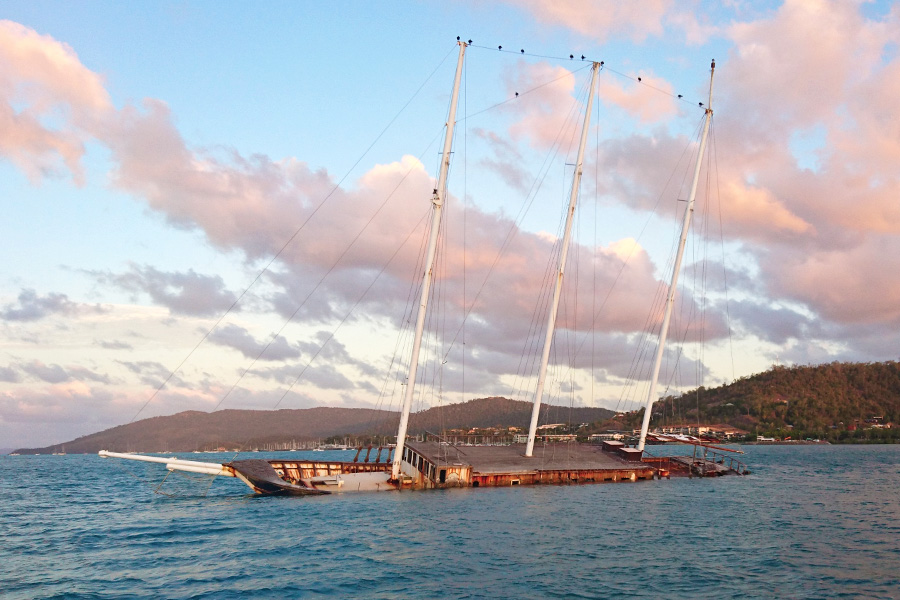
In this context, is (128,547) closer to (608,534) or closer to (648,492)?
(608,534)

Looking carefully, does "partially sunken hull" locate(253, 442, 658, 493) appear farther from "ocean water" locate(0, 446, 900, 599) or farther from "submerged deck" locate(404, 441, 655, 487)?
"ocean water" locate(0, 446, 900, 599)

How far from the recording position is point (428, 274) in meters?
56.3

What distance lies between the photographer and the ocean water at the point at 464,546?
27.4 meters

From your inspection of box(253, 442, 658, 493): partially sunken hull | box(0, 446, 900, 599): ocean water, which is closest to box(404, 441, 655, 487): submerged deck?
box(253, 442, 658, 493): partially sunken hull

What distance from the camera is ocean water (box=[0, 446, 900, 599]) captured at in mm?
27375

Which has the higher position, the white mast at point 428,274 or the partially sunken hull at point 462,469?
the white mast at point 428,274

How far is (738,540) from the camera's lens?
37375mm

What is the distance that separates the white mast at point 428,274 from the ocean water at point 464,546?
4709 millimetres

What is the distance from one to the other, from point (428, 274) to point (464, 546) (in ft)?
87.5

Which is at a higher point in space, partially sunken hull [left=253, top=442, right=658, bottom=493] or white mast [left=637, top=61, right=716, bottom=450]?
white mast [left=637, top=61, right=716, bottom=450]

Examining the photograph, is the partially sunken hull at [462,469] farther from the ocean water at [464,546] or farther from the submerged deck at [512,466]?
the ocean water at [464,546]

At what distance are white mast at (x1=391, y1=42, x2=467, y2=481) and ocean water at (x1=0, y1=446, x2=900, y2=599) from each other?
4709 mm

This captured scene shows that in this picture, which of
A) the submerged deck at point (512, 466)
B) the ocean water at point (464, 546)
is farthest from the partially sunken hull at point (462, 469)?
the ocean water at point (464, 546)

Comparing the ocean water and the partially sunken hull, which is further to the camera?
the partially sunken hull
